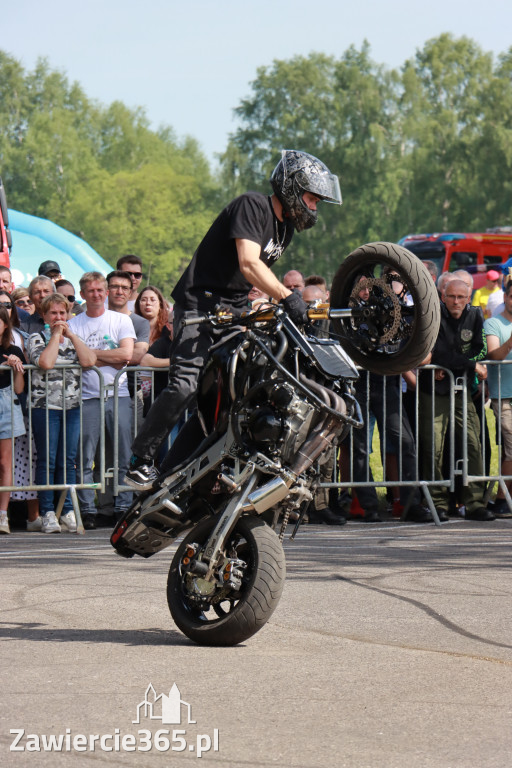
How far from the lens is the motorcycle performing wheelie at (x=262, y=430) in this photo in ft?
17.3

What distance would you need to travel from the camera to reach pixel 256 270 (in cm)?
563

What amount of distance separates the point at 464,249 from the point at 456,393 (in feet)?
77.9

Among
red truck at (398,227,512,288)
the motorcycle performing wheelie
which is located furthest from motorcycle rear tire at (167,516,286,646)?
red truck at (398,227,512,288)

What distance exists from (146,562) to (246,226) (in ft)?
10.1

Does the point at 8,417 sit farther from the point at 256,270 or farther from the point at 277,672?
the point at 277,672

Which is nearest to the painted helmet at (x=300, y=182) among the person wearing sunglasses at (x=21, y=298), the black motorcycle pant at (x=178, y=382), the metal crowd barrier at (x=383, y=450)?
the black motorcycle pant at (x=178, y=382)

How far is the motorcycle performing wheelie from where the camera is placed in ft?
17.3

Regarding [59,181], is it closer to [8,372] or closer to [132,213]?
[132,213]

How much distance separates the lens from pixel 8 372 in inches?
401

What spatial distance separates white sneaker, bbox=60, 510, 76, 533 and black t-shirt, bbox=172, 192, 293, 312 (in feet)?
15.2

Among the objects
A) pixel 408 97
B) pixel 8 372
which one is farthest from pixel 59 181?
pixel 8 372

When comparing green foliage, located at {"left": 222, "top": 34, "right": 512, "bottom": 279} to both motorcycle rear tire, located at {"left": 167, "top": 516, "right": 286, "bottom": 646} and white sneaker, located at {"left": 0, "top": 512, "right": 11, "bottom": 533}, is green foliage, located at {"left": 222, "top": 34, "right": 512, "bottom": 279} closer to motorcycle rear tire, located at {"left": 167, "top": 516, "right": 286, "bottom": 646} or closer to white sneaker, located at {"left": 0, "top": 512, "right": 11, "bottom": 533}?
white sneaker, located at {"left": 0, "top": 512, "right": 11, "bottom": 533}

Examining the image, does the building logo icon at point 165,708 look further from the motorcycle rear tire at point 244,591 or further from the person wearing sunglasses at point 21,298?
the person wearing sunglasses at point 21,298

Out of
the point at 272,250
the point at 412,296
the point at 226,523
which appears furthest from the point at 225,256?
the point at 226,523
